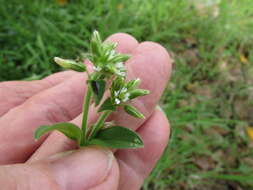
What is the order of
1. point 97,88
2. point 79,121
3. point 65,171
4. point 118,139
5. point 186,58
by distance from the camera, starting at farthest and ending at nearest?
point 186,58
point 79,121
point 118,139
point 65,171
point 97,88

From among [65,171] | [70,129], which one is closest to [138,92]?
[70,129]

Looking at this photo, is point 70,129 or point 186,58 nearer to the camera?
point 70,129

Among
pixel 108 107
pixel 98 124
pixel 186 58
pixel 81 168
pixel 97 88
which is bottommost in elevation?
pixel 186 58

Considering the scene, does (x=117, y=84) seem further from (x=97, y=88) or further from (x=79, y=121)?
(x=79, y=121)

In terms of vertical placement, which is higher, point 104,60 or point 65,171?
point 104,60

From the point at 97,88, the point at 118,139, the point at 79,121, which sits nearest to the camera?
the point at 97,88

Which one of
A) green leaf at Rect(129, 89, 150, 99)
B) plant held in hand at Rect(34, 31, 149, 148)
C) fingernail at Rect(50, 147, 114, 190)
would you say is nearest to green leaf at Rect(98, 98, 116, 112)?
plant held in hand at Rect(34, 31, 149, 148)

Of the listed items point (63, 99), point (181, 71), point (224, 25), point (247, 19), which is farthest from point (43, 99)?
point (247, 19)

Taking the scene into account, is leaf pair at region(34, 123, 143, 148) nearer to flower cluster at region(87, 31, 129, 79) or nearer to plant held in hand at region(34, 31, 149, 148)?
plant held in hand at region(34, 31, 149, 148)
